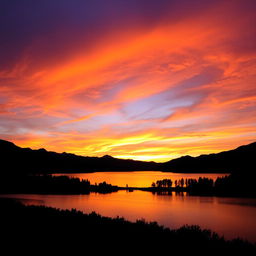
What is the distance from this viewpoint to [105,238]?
696 inches

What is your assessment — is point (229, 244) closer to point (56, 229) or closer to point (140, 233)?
point (140, 233)

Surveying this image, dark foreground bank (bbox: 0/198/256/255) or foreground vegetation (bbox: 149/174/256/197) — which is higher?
dark foreground bank (bbox: 0/198/256/255)

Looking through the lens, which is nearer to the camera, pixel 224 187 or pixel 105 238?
pixel 105 238

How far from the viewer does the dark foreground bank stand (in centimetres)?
1566

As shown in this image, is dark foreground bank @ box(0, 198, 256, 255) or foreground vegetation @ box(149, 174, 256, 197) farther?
foreground vegetation @ box(149, 174, 256, 197)

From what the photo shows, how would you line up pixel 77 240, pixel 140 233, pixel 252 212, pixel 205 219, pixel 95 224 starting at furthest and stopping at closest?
pixel 252 212, pixel 205 219, pixel 95 224, pixel 140 233, pixel 77 240

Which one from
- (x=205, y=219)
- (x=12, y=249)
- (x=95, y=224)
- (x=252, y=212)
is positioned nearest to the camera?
(x=12, y=249)

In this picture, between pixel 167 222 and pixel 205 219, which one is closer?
pixel 167 222

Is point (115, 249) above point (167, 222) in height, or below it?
above

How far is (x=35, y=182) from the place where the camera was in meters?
106

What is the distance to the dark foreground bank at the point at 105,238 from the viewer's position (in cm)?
1566

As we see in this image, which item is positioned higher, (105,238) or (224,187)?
(105,238)

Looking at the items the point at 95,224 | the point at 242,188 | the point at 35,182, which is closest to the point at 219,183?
the point at 242,188

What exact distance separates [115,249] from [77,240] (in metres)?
2.93
